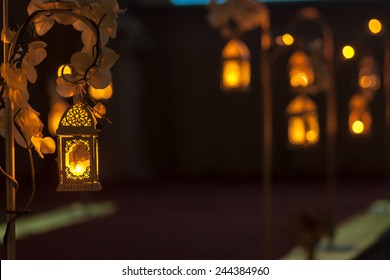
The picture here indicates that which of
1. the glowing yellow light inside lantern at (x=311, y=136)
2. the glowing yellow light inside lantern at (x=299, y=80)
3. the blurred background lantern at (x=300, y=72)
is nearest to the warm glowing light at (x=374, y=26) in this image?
the blurred background lantern at (x=300, y=72)

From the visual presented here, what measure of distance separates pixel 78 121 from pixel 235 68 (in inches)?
214

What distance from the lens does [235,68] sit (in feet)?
29.2

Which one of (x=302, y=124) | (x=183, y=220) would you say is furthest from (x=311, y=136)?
(x=183, y=220)

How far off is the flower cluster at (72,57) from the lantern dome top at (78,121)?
5 cm

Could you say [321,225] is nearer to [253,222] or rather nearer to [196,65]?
[253,222]

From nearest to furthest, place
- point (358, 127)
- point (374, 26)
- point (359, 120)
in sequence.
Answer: point (358, 127) → point (359, 120) → point (374, 26)

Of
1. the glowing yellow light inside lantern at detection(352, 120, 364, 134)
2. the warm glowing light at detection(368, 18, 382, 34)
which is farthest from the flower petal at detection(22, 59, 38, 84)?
the warm glowing light at detection(368, 18, 382, 34)

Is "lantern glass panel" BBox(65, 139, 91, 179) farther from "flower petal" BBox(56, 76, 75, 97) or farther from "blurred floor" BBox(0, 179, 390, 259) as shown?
"blurred floor" BBox(0, 179, 390, 259)

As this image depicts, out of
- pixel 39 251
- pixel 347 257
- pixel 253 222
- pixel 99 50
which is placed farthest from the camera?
pixel 253 222

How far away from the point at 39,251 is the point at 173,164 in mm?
14645

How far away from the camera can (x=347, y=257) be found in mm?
8477

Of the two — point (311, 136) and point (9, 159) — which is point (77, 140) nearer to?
point (9, 159)

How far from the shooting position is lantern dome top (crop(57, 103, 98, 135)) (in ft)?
11.5
